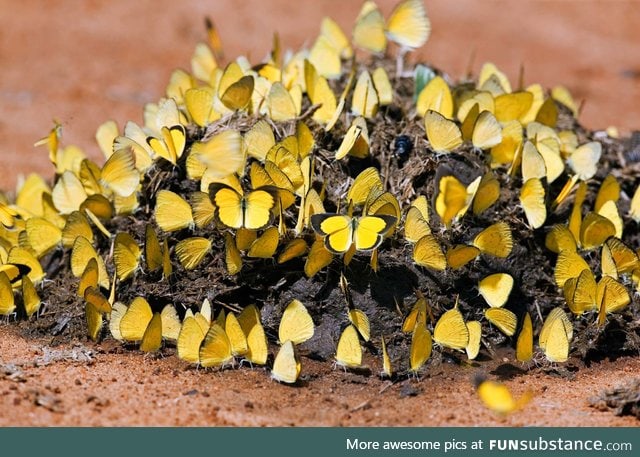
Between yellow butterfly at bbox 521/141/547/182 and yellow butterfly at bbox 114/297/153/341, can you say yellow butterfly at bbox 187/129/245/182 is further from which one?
yellow butterfly at bbox 521/141/547/182

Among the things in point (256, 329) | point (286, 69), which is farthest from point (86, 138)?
point (256, 329)

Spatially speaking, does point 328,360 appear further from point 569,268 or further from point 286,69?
point 286,69

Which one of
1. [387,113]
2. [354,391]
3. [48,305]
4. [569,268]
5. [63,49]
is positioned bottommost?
[354,391]

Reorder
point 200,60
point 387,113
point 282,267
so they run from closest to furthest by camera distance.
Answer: point 282,267, point 387,113, point 200,60

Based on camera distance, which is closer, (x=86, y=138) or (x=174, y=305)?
(x=174, y=305)

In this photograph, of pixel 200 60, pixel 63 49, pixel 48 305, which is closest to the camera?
pixel 48 305

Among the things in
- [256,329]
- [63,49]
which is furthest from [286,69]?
[63,49]

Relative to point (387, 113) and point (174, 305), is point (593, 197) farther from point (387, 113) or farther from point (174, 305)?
point (174, 305)

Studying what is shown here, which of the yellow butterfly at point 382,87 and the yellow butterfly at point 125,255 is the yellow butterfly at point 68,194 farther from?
the yellow butterfly at point 382,87

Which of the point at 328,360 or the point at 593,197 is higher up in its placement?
the point at 593,197
